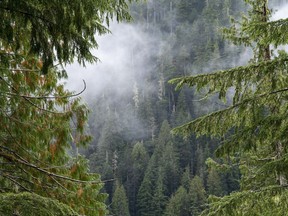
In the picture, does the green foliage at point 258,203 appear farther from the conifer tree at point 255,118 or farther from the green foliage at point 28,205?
the green foliage at point 28,205

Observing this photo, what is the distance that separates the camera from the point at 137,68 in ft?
Result: 438

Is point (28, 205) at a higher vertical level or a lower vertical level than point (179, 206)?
lower

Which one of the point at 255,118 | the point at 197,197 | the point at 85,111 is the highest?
the point at 197,197

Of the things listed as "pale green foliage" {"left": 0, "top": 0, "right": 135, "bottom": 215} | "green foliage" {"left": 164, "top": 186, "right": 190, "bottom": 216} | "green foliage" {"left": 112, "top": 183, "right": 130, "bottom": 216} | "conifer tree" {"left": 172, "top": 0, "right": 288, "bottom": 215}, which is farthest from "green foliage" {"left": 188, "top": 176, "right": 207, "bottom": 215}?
"conifer tree" {"left": 172, "top": 0, "right": 288, "bottom": 215}

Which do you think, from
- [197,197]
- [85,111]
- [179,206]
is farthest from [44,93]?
[197,197]

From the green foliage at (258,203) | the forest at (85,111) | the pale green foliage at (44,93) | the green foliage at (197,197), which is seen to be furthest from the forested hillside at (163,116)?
the green foliage at (258,203)

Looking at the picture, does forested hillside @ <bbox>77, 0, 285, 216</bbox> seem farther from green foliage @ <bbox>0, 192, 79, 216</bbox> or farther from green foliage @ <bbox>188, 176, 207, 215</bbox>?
green foliage @ <bbox>0, 192, 79, 216</bbox>

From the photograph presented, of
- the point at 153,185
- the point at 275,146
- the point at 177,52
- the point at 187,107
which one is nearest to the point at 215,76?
the point at 275,146

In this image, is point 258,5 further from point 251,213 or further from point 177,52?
point 177,52

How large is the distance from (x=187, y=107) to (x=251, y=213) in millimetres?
99757

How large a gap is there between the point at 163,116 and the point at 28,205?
100986 mm

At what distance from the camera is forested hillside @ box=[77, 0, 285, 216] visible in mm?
69688

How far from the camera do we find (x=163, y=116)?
340 feet

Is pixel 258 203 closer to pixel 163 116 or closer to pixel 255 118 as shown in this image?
pixel 255 118
